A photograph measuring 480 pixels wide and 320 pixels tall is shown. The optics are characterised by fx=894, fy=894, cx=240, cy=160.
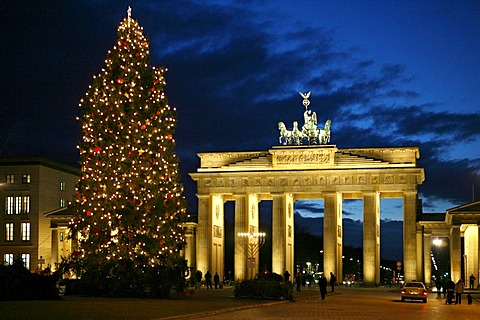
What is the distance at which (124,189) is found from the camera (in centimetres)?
4709

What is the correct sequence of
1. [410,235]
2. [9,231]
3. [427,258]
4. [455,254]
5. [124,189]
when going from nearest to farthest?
[124,189] < [455,254] < [410,235] < [427,258] < [9,231]

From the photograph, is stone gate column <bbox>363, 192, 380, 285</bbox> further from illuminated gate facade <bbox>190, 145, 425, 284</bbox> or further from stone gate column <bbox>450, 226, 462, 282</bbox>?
stone gate column <bbox>450, 226, 462, 282</bbox>

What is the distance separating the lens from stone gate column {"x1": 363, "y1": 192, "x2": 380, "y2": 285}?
9575 cm

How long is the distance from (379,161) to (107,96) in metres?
53.9

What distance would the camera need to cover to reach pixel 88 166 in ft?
156

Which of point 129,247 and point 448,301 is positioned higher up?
point 129,247

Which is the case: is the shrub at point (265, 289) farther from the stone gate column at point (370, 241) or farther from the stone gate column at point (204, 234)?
the stone gate column at point (204, 234)

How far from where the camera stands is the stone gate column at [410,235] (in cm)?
9481

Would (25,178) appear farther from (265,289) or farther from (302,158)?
(265,289)

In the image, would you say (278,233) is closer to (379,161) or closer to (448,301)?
(379,161)

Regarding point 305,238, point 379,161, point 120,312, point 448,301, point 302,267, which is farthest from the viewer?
point 305,238

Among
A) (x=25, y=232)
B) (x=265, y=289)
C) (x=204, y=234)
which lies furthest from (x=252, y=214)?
(x=265, y=289)

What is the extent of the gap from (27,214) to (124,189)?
6001cm

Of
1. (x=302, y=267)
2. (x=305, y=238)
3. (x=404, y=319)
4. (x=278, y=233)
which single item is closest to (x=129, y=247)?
(x=404, y=319)
